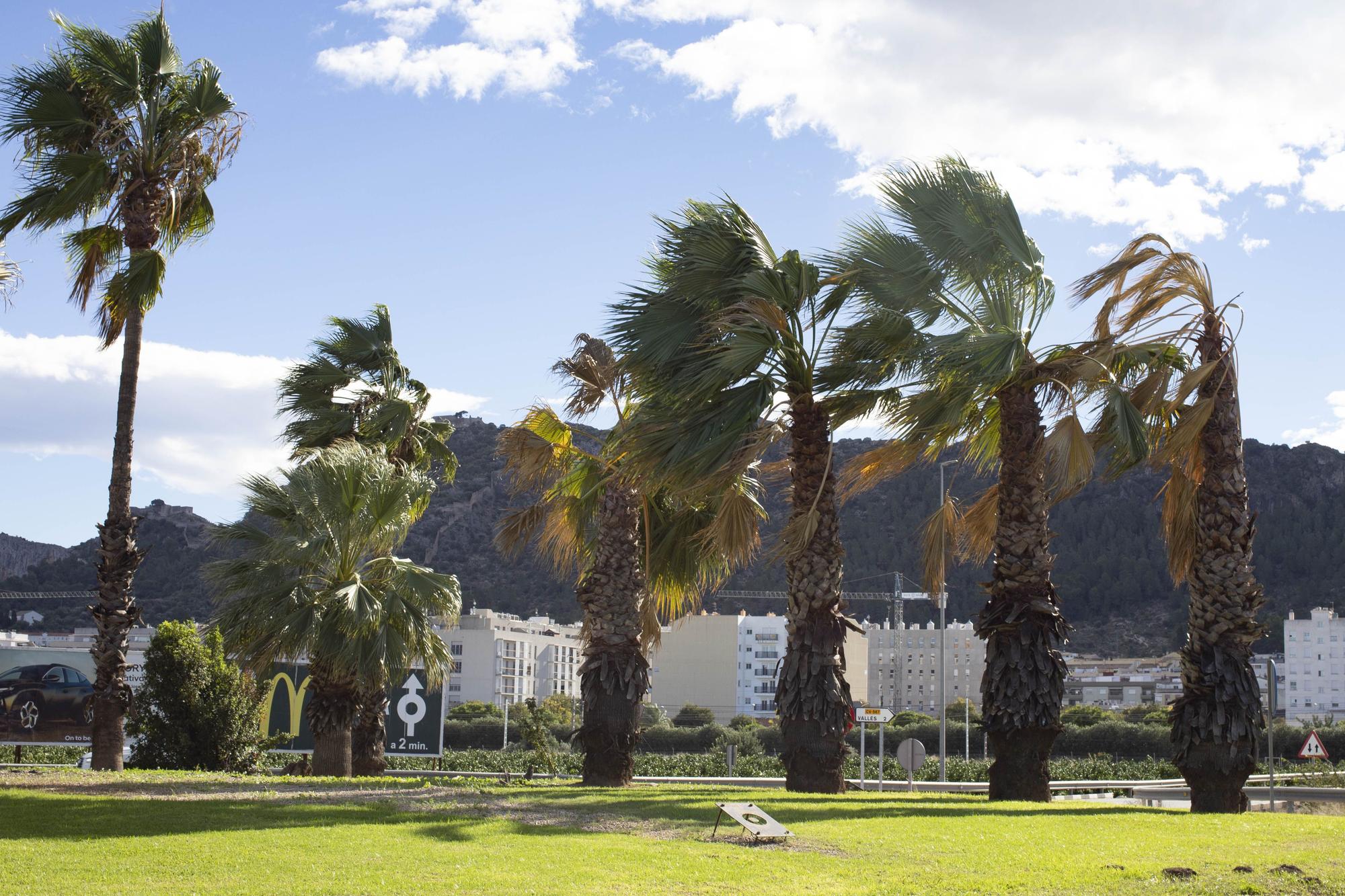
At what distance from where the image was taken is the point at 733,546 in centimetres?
1792

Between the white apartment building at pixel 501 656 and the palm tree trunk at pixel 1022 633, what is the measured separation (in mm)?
96047

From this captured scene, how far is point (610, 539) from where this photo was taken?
61.0ft

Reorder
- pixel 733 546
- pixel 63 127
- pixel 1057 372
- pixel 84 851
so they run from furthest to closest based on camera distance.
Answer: pixel 63 127 → pixel 733 546 → pixel 1057 372 → pixel 84 851

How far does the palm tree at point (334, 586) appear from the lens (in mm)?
20328

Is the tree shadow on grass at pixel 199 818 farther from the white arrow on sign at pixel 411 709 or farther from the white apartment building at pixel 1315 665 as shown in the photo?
the white apartment building at pixel 1315 665

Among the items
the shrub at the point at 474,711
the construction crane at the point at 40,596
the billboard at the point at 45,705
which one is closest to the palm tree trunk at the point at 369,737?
the billboard at the point at 45,705

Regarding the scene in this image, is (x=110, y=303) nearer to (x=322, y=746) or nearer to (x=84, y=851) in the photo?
(x=322, y=746)

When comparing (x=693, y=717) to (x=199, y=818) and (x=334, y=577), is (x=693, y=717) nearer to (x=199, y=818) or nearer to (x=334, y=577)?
(x=334, y=577)

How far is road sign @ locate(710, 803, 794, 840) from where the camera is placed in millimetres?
10945

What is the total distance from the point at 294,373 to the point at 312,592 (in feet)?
24.2

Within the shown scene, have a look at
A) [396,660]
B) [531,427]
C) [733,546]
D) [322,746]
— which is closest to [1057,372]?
[733,546]

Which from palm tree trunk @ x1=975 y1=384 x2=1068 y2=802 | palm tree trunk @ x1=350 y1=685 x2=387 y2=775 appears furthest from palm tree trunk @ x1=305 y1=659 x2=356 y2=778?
palm tree trunk @ x1=975 y1=384 x2=1068 y2=802

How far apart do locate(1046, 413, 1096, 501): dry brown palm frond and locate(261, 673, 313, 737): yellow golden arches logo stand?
2344 cm

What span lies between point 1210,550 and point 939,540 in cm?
388
